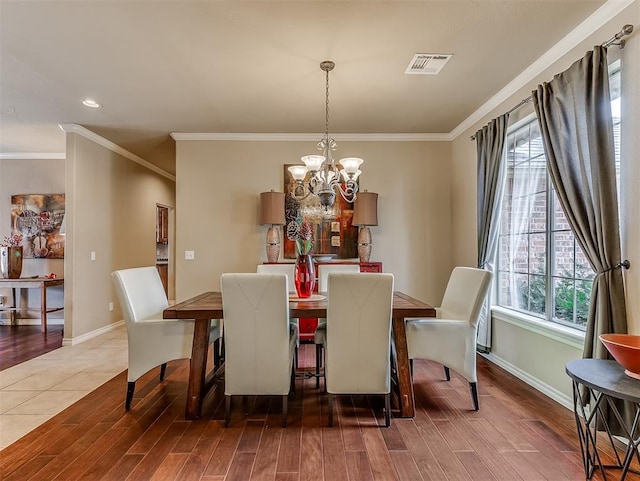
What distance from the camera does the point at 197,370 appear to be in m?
2.39

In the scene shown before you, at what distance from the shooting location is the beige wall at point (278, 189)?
4.58 m

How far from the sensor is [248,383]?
2301 millimetres

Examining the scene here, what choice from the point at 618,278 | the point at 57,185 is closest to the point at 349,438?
→ the point at 618,278

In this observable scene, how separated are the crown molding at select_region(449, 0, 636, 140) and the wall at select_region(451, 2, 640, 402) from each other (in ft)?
0.11

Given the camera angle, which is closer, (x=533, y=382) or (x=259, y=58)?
(x=259, y=58)

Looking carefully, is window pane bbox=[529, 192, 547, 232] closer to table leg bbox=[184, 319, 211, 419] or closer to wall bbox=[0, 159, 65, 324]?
table leg bbox=[184, 319, 211, 419]

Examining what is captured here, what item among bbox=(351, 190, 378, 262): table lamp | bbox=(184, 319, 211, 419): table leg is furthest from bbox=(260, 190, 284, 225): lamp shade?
bbox=(184, 319, 211, 419): table leg

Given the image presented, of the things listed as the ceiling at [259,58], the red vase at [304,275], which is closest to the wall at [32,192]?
the ceiling at [259,58]

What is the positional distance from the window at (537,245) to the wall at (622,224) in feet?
0.53

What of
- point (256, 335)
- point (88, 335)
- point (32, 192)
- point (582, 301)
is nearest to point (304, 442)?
point (256, 335)

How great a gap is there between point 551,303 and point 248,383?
2.35m

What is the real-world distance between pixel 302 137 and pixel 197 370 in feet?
10.3

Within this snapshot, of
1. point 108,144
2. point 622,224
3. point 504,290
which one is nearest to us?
point 622,224

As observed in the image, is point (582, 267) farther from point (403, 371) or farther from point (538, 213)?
point (403, 371)
